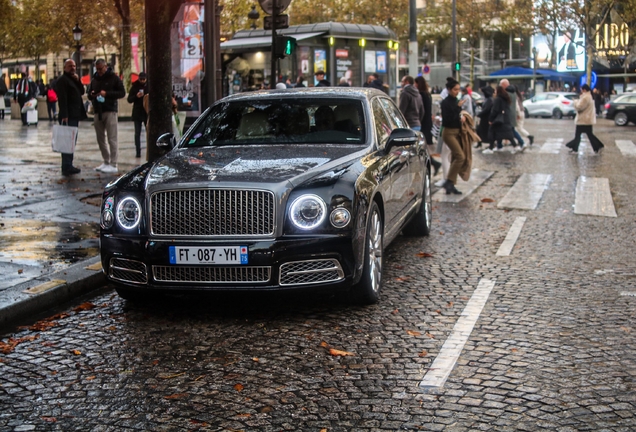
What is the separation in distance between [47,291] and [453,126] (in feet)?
25.0

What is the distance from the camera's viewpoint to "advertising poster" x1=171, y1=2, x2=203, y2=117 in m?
13.3

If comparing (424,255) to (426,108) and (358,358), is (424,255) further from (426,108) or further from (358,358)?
(426,108)

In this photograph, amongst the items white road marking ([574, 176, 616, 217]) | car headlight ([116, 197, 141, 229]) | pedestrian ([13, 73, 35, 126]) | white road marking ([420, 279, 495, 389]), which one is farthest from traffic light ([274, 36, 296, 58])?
pedestrian ([13, 73, 35, 126])

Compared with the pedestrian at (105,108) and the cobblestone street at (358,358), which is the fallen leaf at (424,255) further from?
the pedestrian at (105,108)

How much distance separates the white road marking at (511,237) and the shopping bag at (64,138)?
7199 millimetres

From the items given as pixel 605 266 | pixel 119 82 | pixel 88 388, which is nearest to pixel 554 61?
pixel 119 82

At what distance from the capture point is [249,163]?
6.40 metres

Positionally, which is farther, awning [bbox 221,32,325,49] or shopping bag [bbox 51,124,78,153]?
awning [bbox 221,32,325,49]

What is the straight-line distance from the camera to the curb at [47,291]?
241 inches

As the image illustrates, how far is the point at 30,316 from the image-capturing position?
20.8ft

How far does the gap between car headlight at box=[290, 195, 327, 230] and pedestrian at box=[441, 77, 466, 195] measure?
23.7ft

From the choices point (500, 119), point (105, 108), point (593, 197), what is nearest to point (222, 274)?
point (593, 197)

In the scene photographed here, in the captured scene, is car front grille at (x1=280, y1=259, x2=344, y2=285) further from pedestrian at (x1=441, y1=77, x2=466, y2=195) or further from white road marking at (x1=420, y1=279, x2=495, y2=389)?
pedestrian at (x1=441, y1=77, x2=466, y2=195)

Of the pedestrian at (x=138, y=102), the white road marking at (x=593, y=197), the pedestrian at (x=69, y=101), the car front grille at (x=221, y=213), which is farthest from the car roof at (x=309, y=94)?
the pedestrian at (x=138, y=102)
